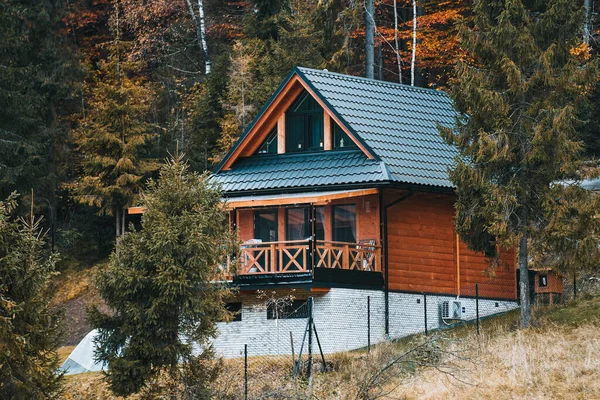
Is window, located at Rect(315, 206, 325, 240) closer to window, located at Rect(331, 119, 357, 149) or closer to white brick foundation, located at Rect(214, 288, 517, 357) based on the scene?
window, located at Rect(331, 119, 357, 149)

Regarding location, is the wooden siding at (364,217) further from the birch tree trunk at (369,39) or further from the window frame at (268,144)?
the birch tree trunk at (369,39)

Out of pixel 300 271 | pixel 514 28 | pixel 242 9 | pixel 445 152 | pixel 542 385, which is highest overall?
pixel 242 9

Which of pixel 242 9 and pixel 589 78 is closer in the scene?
pixel 589 78

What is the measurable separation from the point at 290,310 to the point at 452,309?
4610 millimetres

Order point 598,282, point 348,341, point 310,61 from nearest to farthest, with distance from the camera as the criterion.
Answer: point 348,341 < point 598,282 < point 310,61

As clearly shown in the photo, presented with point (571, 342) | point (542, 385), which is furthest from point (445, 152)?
point (542, 385)

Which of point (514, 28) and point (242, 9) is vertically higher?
point (242, 9)

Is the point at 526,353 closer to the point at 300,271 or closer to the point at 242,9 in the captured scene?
the point at 300,271

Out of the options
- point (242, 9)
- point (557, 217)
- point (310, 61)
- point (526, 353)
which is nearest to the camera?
point (526, 353)

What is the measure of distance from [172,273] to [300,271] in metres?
7.04

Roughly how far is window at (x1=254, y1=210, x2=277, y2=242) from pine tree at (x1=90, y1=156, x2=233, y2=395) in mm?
9481

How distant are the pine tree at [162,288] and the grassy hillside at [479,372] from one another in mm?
1272

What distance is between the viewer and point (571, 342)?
26734 millimetres

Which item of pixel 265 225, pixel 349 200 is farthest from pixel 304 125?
pixel 265 225
